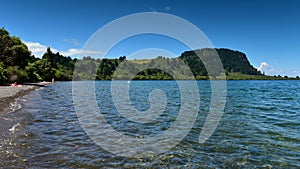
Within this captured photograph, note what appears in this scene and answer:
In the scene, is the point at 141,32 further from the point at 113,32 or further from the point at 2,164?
the point at 2,164

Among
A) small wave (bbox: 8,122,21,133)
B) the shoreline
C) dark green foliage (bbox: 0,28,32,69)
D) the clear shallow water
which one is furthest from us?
dark green foliage (bbox: 0,28,32,69)

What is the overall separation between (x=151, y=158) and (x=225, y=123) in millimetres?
9976

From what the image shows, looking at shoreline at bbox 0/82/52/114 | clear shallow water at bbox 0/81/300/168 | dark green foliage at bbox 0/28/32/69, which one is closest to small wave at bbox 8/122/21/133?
clear shallow water at bbox 0/81/300/168

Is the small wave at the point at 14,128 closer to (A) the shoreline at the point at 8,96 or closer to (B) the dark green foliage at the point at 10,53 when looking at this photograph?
(A) the shoreline at the point at 8,96

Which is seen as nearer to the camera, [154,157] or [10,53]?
[154,157]

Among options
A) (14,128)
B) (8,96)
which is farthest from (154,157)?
(8,96)

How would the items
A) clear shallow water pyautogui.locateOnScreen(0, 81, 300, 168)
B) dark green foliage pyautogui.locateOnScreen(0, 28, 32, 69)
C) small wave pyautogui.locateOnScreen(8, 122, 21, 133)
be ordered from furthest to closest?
dark green foliage pyautogui.locateOnScreen(0, 28, 32, 69)
small wave pyautogui.locateOnScreen(8, 122, 21, 133)
clear shallow water pyautogui.locateOnScreen(0, 81, 300, 168)

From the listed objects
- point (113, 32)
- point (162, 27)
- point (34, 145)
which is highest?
point (162, 27)

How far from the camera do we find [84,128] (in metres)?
15.2

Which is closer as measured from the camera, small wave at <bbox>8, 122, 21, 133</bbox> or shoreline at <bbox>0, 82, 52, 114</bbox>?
small wave at <bbox>8, 122, 21, 133</bbox>

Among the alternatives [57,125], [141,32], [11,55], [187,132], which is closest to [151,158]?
[187,132]

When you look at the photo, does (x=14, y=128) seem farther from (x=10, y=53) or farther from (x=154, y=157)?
(x=10, y=53)

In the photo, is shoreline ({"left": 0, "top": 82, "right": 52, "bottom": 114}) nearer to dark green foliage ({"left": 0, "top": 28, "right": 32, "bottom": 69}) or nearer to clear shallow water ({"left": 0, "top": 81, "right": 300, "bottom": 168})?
clear shallow water ({"left": 0, "top": 81, "right": 300, "bottom": 168})

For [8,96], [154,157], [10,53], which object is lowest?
[154,157]
